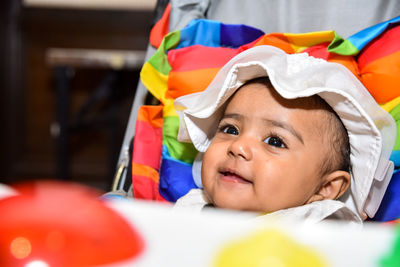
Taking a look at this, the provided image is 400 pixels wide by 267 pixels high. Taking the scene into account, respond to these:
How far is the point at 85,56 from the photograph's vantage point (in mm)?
2096

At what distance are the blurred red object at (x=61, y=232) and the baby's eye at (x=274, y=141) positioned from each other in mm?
475

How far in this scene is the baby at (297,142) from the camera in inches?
29.3

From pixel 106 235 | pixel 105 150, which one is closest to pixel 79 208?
pixel 106 235

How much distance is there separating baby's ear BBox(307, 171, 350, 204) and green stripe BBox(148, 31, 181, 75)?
450mm

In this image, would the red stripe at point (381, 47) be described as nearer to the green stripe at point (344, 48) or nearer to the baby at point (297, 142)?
the green stripe at point (344, 48)

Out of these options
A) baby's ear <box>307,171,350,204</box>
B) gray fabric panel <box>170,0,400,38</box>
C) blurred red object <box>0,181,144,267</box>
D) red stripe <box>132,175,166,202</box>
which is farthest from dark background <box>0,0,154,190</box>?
blurred red object <box>0,181,144,267</box>

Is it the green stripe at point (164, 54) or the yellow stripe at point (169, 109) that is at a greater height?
the green stripe at point (164, 54)

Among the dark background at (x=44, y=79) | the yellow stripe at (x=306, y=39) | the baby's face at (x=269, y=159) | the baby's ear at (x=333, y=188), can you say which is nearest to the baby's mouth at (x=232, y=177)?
the baby's face at (x=269, y=159)

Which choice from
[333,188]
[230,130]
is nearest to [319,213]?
[333,188]

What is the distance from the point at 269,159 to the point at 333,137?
0.13m

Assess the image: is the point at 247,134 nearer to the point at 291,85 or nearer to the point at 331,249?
the point at 291,85

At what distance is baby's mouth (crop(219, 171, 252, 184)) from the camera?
2.47ft

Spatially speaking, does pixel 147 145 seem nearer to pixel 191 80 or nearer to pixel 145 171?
pixel 145 171

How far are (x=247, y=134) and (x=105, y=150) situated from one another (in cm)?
225
